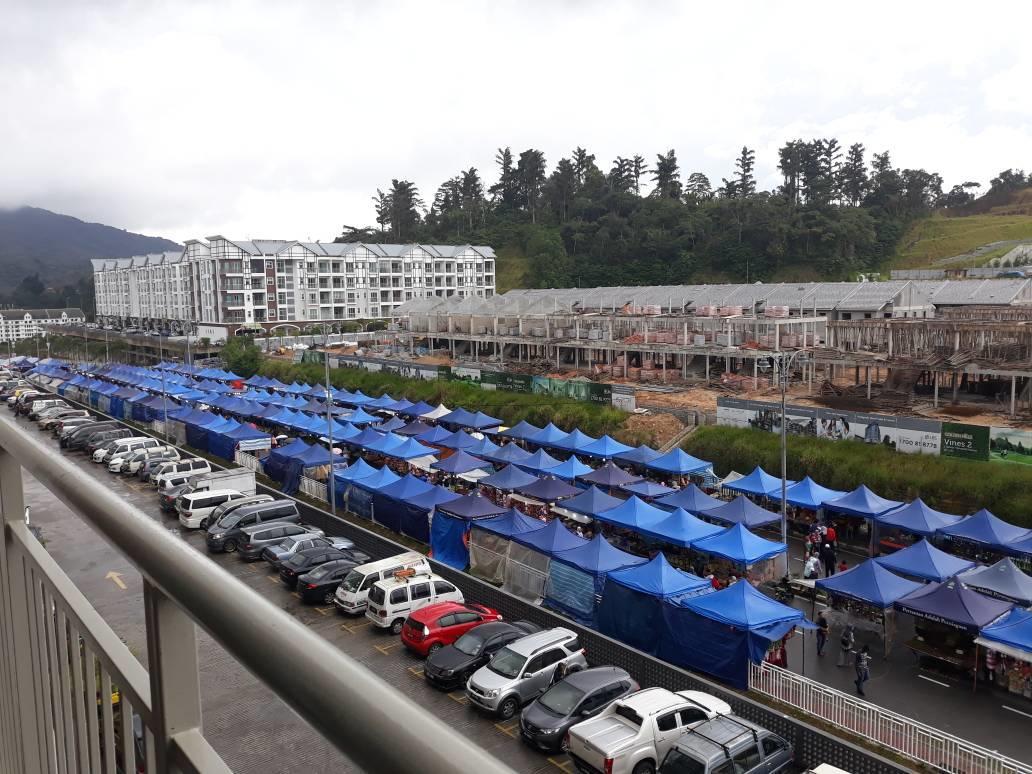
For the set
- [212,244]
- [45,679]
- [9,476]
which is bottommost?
[45,679]

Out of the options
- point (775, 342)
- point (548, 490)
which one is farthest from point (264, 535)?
point (775, 342)

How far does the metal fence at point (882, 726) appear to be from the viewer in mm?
9812

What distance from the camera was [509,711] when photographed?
38.9 ft

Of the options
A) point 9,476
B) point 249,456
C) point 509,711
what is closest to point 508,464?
point 249,456

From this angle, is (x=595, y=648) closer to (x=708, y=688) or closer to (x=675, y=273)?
(x=708, y=688)

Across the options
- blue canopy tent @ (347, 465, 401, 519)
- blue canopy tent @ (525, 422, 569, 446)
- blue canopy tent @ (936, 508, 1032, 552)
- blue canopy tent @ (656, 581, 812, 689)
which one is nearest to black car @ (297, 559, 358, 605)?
blue canopy tent @ (347, 465, 401, 519)

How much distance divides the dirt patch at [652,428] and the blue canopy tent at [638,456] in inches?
188

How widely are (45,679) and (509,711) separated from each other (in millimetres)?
10663

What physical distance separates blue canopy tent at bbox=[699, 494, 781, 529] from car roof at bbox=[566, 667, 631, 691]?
7.58 m

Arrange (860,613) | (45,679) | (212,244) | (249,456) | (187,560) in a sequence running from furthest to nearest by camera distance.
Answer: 1. (212,244)
2. (249,456)
3. (860,613)
4. (45,679)
5. (187,560)

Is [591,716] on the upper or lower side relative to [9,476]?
lower

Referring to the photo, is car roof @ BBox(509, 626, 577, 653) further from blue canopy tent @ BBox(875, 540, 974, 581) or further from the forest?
the forest

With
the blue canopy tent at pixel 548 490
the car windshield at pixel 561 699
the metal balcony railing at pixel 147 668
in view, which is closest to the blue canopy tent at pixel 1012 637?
the car windshield at pixel 561 699

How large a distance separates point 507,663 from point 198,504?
1280 cm
